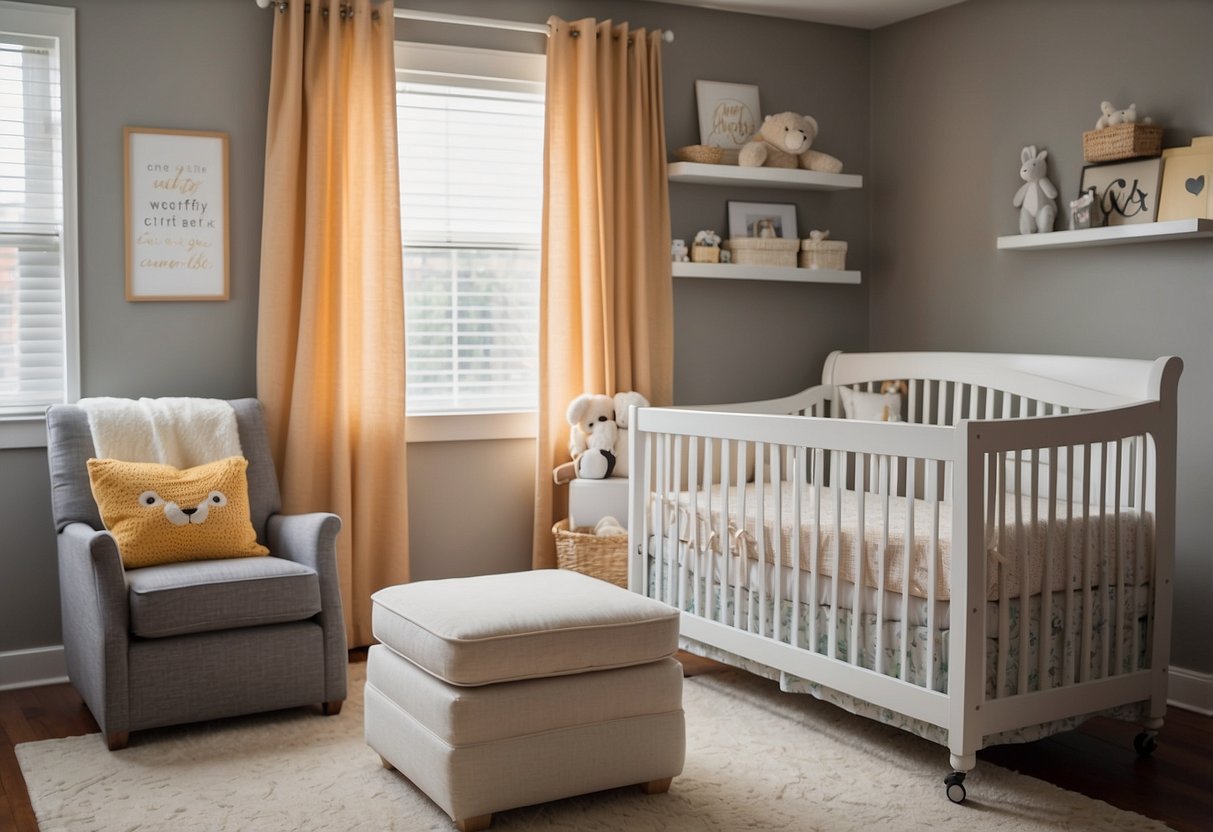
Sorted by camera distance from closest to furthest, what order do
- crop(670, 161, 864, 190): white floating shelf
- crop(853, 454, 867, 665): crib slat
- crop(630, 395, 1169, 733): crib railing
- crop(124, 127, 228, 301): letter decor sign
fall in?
crop(630, 395, 1169, 733): crib railing < crop(853, 454, 867, 665): crib slat < crop(124, 127, 228, 301): letter decor sign < crop(670, 161, 864, 190): white floating shelf

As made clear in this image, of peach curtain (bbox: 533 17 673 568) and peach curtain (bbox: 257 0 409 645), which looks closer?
peach curtain (bbox: 257 0 409 645)

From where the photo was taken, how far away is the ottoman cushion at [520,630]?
7.76 ft

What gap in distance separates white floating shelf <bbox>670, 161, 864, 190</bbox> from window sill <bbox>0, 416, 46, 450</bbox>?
88.2 inches

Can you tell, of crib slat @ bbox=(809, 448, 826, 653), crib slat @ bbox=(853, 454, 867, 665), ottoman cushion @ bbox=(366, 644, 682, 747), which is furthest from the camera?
crib slat @ bbox=(809, 448, 826, 653)

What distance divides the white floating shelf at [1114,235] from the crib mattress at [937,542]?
79 centimetres

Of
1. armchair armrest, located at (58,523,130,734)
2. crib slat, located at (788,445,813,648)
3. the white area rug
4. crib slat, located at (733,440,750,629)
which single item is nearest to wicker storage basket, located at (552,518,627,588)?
crib slat, located at (733,440,750,629)

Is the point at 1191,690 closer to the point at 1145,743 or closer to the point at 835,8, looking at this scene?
the point at 1145,743

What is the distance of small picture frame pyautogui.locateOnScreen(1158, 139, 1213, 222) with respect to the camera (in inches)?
125

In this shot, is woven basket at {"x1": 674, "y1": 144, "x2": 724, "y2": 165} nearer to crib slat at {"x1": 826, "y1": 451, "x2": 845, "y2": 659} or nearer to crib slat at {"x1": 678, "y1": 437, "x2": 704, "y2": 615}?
crib slat at {"x1": 678, "y1": 437, "x2": 704, "y2": 615}

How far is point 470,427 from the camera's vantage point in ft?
13.1

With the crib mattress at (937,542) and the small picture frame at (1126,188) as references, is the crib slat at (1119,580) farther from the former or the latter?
the small picture frame at (1126,188)

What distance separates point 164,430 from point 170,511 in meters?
0.33

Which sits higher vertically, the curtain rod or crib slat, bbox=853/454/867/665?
the curtain rod

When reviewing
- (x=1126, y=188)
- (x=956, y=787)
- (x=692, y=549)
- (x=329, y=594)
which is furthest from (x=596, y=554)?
(x=1126, y=188)
